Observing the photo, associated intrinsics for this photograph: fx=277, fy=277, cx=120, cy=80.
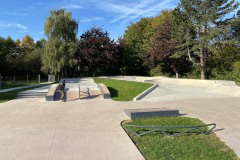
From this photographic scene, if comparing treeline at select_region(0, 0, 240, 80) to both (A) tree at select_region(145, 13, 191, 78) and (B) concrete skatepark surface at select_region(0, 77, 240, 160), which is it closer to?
(A) tree at select_region(145, 13, 191, 78)

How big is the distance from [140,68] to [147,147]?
33.7 meters

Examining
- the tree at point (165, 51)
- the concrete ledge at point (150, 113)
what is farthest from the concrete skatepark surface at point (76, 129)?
the tree at point (165, 51)

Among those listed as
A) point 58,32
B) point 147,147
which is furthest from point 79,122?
point 58,32

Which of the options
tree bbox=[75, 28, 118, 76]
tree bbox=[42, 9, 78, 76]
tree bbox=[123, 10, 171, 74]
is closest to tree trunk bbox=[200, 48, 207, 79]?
tree bbox=[123, 10, 171, 74]

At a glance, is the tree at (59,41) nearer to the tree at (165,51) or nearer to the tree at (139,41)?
the tree at (139,41)

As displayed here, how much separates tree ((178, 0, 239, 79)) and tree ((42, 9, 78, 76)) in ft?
46.8

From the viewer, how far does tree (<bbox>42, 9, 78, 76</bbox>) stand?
110ft

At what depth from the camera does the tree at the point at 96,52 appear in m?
32.2

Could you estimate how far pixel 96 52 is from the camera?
32.3m

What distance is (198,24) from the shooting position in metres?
26.5

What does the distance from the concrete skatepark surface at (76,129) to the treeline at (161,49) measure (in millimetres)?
15616


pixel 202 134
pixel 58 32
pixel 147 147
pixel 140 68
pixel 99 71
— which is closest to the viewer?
pixel 147 147

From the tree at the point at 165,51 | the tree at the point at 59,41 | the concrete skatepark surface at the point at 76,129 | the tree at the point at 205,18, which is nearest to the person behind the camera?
the concrete skatepark surface at the point at 76,129

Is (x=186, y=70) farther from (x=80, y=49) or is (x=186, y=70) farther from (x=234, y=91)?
(x=234, y=91)
